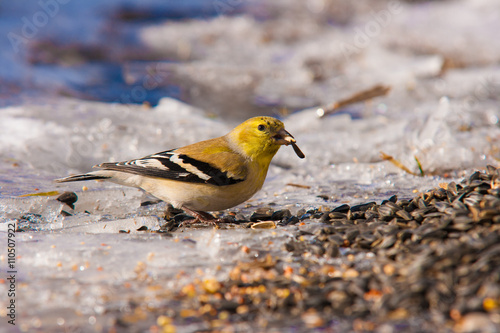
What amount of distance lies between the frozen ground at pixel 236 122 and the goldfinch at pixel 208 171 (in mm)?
328

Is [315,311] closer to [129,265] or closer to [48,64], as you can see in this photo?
[129,265]

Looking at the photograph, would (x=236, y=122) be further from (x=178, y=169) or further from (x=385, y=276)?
(x=385, y=276)

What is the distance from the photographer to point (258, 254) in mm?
3336

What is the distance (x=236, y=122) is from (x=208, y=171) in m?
3.75

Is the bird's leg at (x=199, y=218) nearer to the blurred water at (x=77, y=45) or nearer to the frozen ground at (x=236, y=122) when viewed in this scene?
the frozen ground at (x=236, y=122)

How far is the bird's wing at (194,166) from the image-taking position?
163 inches

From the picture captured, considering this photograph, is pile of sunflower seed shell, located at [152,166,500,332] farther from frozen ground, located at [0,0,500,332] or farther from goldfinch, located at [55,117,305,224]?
goldfinch, located at [55,117,305,224]

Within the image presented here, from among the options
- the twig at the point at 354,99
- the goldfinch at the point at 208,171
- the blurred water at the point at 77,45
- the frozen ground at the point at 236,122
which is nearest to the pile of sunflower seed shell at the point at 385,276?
the frozen ground at the point at 236,122

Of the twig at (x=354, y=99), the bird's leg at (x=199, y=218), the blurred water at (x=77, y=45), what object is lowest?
the bird's leg at (x=199, y=218)

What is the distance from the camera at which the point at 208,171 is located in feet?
13.7

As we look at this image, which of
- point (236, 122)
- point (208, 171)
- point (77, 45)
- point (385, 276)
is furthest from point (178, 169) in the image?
point (77, 45)

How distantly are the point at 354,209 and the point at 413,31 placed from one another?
9.06 metres

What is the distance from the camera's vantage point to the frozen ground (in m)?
3.18

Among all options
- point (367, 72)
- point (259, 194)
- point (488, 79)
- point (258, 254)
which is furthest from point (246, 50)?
point (258, 254)
